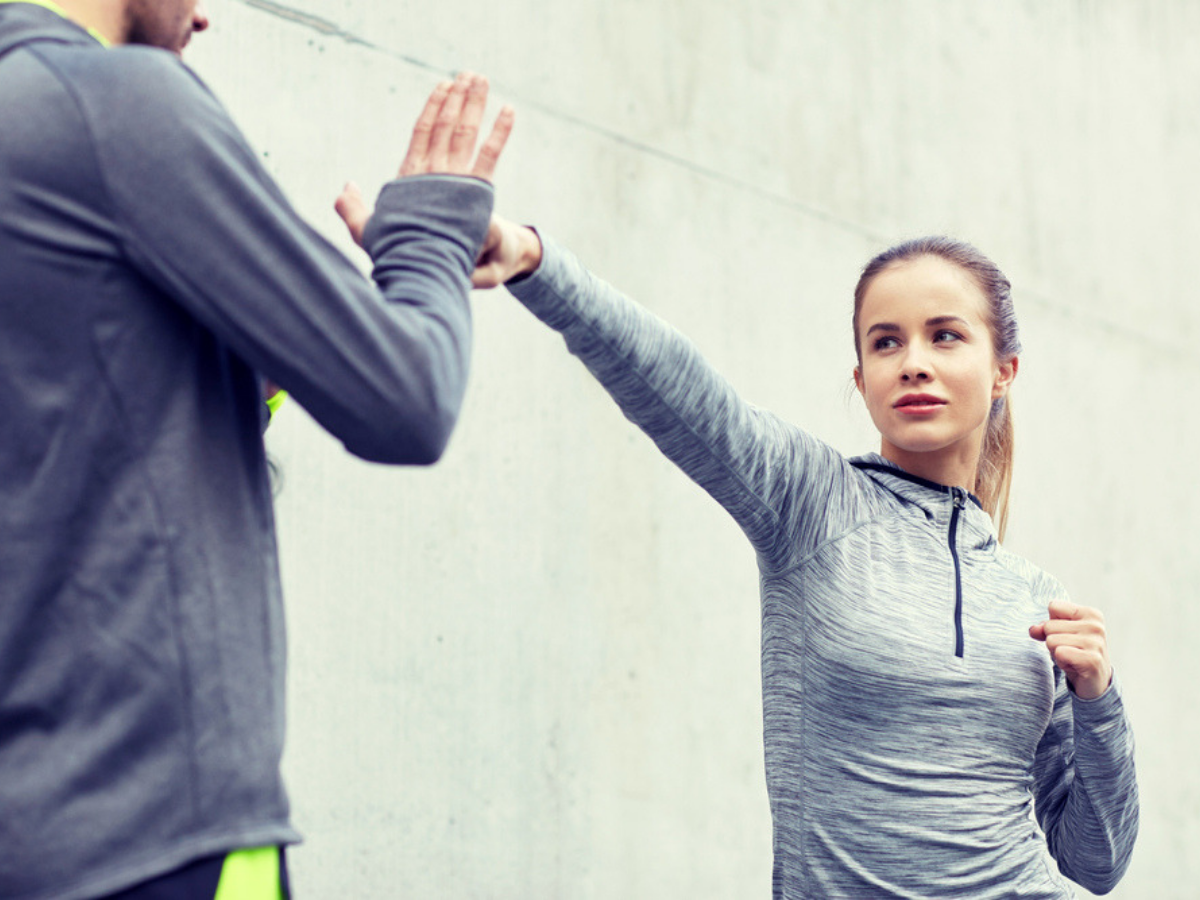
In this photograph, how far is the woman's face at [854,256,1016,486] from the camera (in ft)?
5.43

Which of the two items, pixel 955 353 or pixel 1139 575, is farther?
pixel 1139 575

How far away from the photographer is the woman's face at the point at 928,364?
166 centimetres

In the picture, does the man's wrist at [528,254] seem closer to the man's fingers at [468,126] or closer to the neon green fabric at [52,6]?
the man's fingers at [468,126]

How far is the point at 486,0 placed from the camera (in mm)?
2807

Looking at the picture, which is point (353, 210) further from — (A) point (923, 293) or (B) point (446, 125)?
(A) point (923, 293)

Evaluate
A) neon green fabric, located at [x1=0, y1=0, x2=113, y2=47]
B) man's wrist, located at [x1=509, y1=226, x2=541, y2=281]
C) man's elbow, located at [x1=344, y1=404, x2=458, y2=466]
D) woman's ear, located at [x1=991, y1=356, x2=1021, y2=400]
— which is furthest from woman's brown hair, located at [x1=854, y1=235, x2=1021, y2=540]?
neon green fabric, located at [x1=0, y1=0, x2=113, y2=47]

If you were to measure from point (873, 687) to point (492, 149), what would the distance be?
0.77 m

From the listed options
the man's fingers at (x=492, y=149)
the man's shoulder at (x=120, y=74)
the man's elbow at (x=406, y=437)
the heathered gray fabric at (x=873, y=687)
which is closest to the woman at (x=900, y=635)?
the heathered gray fabric at (x=873, y=687)

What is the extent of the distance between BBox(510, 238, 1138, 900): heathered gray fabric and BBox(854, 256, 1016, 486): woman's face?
3.9 inches

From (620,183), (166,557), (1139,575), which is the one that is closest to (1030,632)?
(166,557)

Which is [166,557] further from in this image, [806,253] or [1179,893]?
[1179,893]

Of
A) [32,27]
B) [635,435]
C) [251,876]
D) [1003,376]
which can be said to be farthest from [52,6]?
[635,435]

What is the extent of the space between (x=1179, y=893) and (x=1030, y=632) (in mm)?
3550

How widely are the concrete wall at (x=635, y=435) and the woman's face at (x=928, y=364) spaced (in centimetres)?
111
